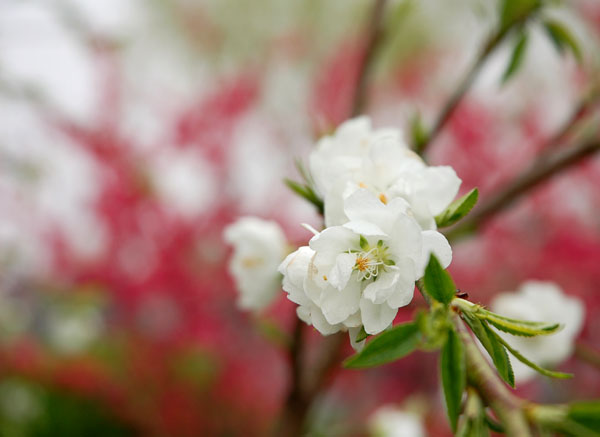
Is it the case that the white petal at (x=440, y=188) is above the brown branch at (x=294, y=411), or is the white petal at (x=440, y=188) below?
below

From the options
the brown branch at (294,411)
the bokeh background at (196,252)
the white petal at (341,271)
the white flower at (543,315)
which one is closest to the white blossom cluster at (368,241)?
the white petal at (341,271)

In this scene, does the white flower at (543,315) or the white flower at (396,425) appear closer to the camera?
the white flower at (543,315)

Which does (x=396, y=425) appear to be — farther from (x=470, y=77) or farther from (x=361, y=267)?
(x=361, y=267)

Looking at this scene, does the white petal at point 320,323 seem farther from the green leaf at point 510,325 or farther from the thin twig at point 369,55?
the thin twig at point 369,55

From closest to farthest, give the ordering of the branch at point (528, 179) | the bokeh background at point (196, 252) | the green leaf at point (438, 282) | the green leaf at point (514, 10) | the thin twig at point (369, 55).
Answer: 1. the green leaf at point (438, 282)
2. the green leaf at point (514, 10)
3. the branch at point (528, 179)
4. the thin twig at point (369, 55)
5. the bokeh background at point (196, 252)

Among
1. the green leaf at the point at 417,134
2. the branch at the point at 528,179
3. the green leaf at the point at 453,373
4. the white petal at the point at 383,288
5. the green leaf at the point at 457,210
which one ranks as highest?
the branch at the point at 528,179

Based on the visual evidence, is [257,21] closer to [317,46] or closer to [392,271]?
[317,46]

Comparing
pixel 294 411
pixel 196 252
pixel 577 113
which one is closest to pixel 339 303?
pixel 294 411

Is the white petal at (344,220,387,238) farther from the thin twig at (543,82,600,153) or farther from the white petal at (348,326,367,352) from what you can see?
the thin twig at (543,82,600,153)

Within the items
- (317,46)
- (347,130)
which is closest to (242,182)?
(317,46)
